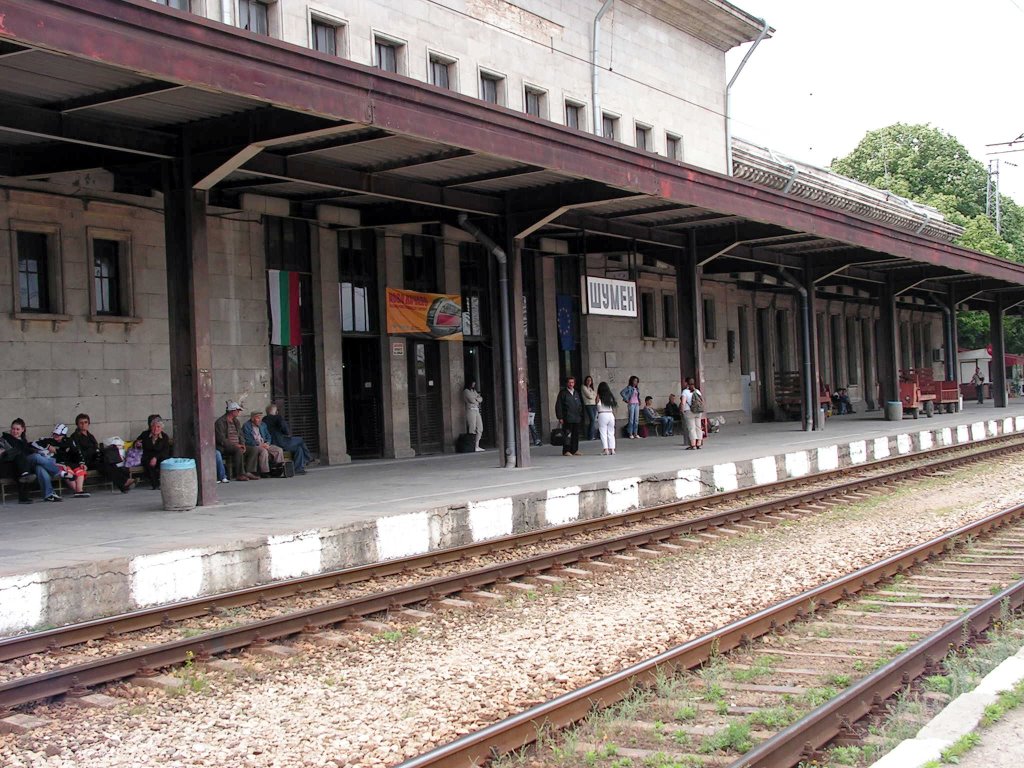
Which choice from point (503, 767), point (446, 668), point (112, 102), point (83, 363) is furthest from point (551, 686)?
point (83, 363)

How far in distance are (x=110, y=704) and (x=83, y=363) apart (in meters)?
9.89

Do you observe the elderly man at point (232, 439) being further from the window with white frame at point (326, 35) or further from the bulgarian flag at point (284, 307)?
the window with white frame at point (326, 35)

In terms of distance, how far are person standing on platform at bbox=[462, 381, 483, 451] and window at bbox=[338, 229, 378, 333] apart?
2637 millimetres

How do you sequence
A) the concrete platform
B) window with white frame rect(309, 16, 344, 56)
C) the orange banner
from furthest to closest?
the orange banner
window with white frame rect(309, 16, 344, 56)
the concrete platform

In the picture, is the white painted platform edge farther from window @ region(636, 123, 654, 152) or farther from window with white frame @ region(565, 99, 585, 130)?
window @ region(636, 123, 654, 152)

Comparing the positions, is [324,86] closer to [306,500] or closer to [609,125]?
[306,500]

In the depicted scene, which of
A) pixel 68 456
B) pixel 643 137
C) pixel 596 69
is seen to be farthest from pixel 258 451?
pixel 643 137

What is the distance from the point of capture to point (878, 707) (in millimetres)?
5547

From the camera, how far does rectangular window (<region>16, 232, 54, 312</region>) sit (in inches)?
565

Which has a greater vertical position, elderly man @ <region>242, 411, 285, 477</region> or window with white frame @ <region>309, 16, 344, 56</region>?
window with white frame @ <region>309, 16, 344, 56</region>

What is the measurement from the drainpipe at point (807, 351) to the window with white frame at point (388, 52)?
10626 millimetres

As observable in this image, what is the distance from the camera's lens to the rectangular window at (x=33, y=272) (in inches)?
565

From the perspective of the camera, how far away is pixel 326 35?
18281mm

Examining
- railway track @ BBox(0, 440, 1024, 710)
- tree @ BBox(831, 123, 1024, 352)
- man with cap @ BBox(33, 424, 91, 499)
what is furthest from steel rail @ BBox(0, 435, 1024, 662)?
tree @ BBox(831, 123, 1024, 352)
